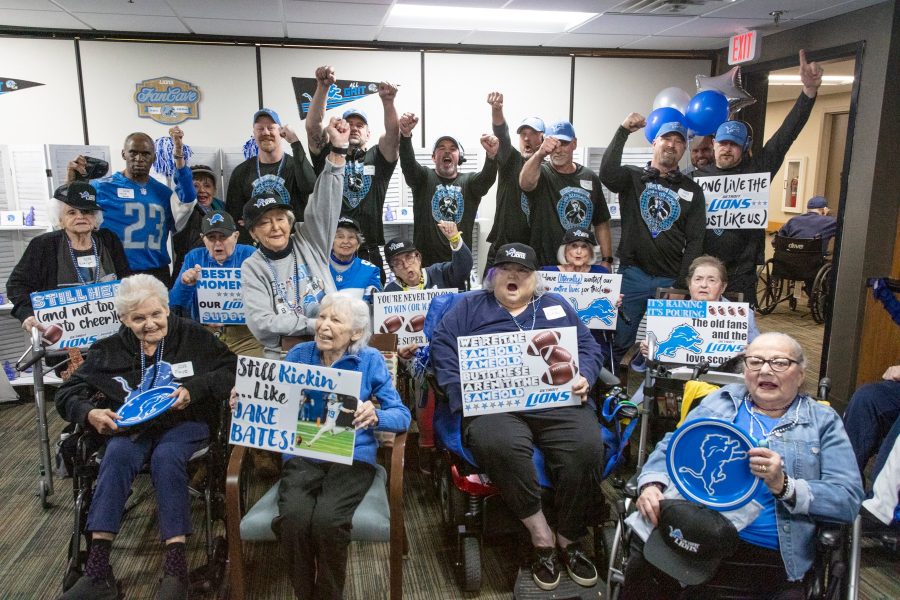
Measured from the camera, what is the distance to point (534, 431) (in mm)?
2799

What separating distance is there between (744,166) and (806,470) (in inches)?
105

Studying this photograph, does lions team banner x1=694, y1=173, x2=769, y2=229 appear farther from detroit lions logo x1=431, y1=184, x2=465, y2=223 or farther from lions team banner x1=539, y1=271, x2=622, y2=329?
detroit lions logo x1=431, y1=184, x2=465, y2=223

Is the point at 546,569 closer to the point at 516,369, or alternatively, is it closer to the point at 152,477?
the point at 516,369

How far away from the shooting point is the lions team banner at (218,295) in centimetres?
348

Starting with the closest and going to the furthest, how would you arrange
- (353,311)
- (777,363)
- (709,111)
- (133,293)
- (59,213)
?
(777,363) → (353,311) → (133,293) → (59,213) → (709,111)

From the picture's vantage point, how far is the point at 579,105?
6504mm

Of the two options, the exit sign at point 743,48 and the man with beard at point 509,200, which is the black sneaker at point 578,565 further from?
the exit sign at point 743,48

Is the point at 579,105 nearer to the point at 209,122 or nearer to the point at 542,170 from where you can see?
the point at 542,170

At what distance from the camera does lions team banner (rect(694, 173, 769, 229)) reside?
394cm

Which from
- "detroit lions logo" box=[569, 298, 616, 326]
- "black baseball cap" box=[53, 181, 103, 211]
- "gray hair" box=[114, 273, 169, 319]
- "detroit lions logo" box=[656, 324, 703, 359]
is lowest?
"detroit lions logo" box=[656, 324, 703, 359]

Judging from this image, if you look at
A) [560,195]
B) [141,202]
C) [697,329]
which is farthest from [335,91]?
[697,329]

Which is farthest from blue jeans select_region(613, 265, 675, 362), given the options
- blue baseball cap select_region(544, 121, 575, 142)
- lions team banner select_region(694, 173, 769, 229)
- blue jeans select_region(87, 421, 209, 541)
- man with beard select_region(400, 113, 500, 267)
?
blue jeans select_region(87, 421, 209, 541)

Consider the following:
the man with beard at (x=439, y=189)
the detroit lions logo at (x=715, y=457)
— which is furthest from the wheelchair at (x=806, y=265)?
the detroit lions logo at (x=715, y=457)

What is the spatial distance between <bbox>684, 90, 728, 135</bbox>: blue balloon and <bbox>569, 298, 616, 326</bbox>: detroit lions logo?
2110 mm
